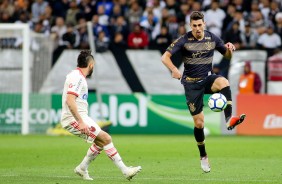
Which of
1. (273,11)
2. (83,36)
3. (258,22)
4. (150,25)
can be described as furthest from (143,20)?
(273,11)

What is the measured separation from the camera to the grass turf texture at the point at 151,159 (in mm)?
12953

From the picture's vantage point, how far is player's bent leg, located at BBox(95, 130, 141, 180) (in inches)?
481

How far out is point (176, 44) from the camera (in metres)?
14.1

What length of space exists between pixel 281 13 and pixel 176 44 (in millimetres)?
14248

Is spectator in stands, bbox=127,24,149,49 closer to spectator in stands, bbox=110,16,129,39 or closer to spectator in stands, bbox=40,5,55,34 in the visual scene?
spectator in stands, bbox=110,16,129,39

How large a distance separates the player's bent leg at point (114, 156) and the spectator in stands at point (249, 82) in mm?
14266

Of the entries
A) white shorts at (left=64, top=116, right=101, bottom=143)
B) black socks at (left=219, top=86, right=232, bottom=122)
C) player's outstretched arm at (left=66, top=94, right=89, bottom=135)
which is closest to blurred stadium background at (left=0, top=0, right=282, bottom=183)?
black socks at (left=219, top=86, right=232, bottom=122)

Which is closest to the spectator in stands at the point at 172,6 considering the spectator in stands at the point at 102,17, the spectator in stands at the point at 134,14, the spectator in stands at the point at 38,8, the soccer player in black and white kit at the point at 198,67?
the spectator in stands at the point at 134,14

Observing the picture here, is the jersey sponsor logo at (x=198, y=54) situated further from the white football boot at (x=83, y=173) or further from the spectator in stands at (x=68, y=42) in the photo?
the spectator in stands at (x=68, y=42)

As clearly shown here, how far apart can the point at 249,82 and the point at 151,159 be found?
32.5ft

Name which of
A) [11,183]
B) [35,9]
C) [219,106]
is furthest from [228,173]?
[35,9]

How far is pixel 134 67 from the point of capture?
90.8 feet

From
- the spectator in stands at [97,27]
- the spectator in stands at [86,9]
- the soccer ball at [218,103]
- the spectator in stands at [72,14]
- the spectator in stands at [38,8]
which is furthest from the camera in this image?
the spectator in stands at [38,8]

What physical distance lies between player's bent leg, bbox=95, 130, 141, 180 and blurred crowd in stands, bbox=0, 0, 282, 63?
14.7 meters
